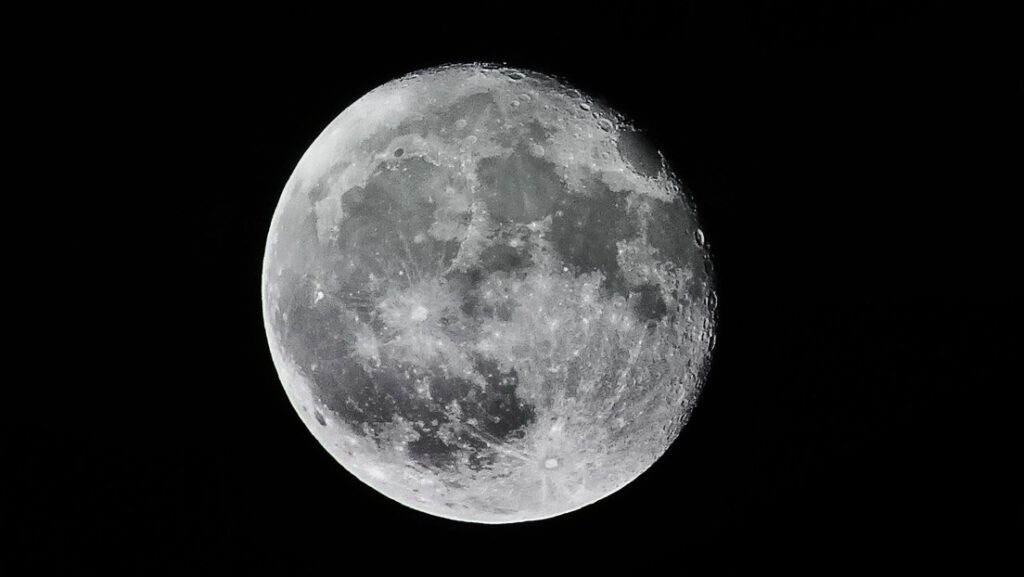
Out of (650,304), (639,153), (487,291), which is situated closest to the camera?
(487,291)

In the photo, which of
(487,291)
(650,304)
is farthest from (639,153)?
(487,291)

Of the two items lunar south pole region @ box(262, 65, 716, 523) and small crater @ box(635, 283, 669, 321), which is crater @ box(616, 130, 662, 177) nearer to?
lunar south pole region @ box(262, 65, 716, 523)

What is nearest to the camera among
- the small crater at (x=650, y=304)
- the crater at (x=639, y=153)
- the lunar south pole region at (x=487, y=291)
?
the lunar south pole region at (x=487, y=291)

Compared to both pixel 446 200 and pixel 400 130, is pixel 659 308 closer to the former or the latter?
pixel 446 200

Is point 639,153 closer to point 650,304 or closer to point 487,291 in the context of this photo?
point 650,304

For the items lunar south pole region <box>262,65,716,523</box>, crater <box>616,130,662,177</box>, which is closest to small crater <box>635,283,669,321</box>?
lunar south pole region <box>262,65,716,523</box>

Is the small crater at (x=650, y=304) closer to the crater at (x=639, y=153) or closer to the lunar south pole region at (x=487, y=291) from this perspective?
the lunar south pole region at (x=487, y=291)

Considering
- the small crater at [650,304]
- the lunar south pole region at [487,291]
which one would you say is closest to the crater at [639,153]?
the lunar south pole region at [487,291]

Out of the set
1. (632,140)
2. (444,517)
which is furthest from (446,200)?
(444,517)
